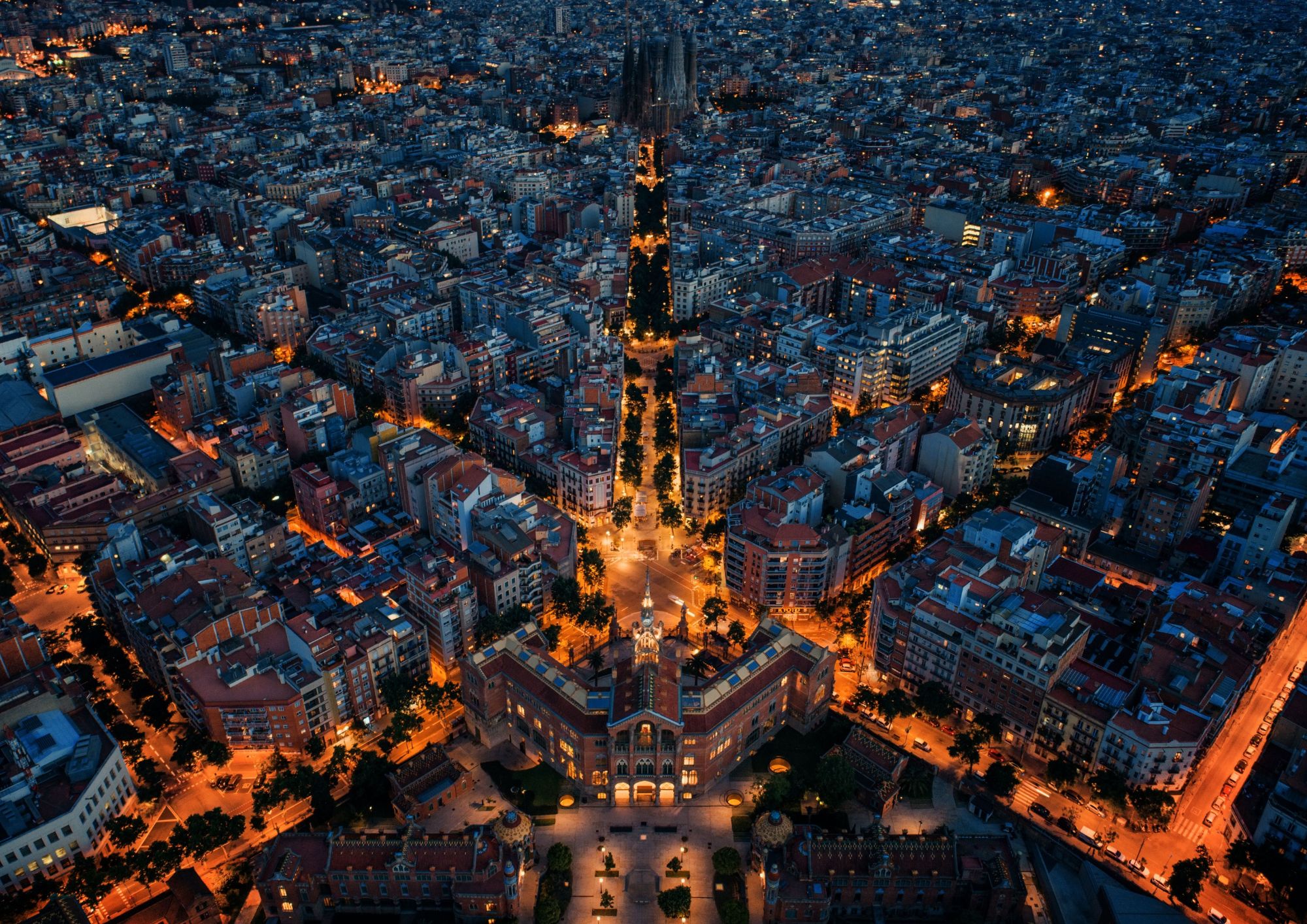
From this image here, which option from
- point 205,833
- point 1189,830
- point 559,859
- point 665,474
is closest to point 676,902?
point 559,859

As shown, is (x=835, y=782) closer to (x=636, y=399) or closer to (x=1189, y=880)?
(x=1189, y=880)

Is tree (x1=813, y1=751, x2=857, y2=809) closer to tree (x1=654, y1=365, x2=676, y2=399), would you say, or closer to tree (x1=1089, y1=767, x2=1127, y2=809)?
tree (x1=1089, y1=767, x2=1127, y2=809)

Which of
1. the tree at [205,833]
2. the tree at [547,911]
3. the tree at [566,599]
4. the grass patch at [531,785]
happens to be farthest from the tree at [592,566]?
the tree at [205,833]

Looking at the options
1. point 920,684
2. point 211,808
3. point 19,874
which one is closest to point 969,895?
point 920,684

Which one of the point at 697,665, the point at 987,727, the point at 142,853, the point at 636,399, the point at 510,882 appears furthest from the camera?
the point at 636,399

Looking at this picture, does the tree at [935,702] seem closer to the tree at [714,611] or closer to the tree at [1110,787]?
the tree at [1110,787]

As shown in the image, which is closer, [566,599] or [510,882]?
[510,882]

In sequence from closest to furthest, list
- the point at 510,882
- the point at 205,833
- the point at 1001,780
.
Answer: the point at 510,882, the point at 205,833, the point at 1001,780

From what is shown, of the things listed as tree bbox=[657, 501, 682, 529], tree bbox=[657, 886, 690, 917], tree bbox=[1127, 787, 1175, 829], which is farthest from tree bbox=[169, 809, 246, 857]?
tree bbox=[1127, 787, 1175, 829]
